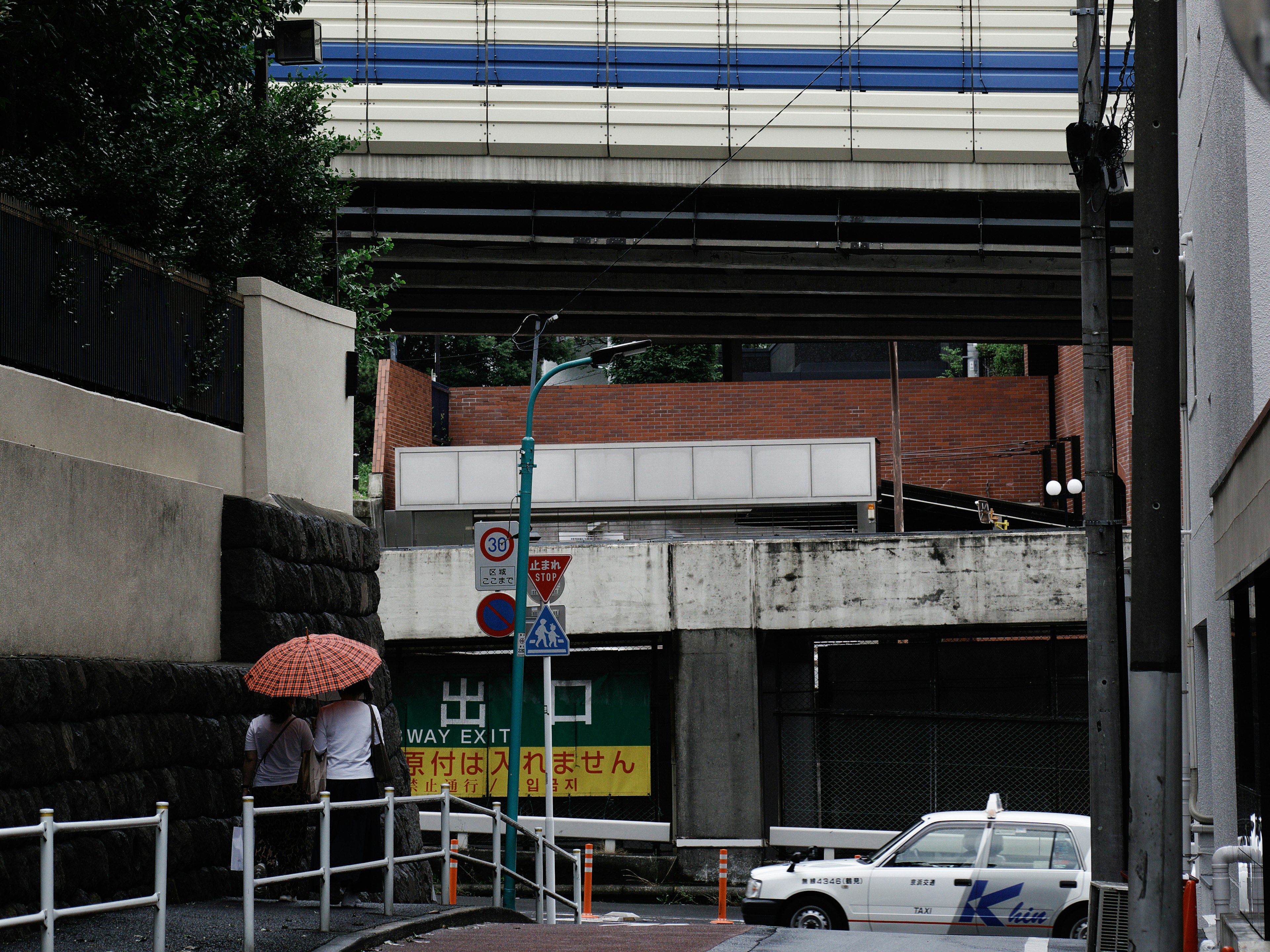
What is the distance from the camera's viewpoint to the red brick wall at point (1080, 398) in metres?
27.4

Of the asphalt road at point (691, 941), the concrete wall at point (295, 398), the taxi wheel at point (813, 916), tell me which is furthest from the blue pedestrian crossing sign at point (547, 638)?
the taxi wheel at point (813, 916)

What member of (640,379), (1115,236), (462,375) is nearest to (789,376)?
(640,379)

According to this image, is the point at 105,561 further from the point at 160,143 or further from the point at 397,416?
the point at 397,416

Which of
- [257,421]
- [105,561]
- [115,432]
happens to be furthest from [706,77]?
[105,561]

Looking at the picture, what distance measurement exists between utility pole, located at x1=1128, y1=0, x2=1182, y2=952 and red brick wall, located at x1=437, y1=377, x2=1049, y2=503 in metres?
24.5

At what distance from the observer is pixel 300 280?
15234 millimetres

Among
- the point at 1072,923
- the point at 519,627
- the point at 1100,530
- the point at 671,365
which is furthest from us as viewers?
the point at 671,365

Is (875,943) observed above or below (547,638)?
below

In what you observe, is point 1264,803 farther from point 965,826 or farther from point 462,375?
point 462,375

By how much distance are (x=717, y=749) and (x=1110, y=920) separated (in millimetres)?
12097

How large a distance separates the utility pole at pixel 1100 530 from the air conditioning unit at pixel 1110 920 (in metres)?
0.72

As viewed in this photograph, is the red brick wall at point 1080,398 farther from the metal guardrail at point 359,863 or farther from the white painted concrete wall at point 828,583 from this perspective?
the metal guardrail at point 359,863

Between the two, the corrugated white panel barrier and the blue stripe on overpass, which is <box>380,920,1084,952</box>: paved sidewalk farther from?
the blue stripe on overpass

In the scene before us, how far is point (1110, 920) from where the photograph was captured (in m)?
9.65
